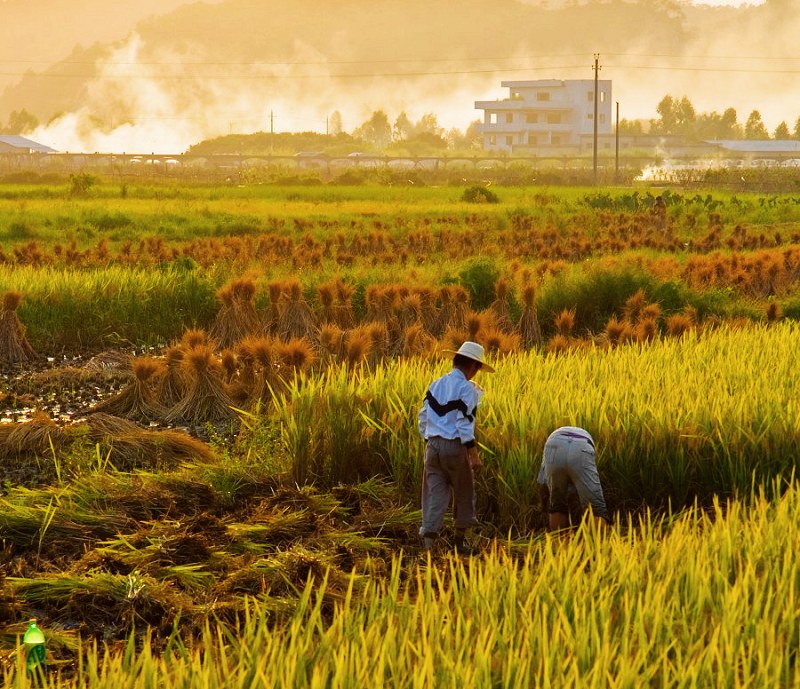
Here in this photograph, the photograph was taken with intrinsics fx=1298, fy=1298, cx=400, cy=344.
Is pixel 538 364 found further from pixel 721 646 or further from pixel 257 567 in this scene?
pixel 721 646

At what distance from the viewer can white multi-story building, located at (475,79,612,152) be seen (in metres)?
95.4

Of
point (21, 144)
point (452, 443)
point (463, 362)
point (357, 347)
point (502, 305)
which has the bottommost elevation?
point (502, 305)

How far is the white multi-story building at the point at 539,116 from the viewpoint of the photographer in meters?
95.4

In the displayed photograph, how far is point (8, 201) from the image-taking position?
31109 millimetres

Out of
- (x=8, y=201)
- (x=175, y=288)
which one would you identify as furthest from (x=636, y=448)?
(x=8, y=201)

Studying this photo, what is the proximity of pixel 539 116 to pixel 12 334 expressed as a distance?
8796 centimetres

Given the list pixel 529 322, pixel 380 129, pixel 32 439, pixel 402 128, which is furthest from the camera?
pixel 402 128

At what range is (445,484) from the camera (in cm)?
A: 599

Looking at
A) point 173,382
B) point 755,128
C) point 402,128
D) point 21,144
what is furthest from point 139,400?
point 402,128

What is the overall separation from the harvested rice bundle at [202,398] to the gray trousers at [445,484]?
151 inches

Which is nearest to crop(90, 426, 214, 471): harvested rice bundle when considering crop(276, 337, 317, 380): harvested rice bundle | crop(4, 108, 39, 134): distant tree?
crop(276, 337, 317, 380): harvested rice bundle

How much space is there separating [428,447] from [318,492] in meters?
1.32

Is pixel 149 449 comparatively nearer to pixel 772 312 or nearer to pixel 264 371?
pixel 264 371

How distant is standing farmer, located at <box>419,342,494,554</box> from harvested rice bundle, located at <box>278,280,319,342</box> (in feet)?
19.8
